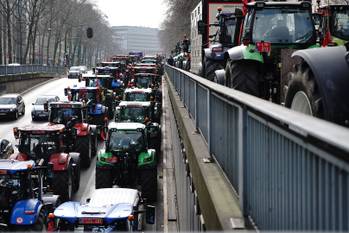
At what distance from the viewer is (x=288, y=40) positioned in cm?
1160

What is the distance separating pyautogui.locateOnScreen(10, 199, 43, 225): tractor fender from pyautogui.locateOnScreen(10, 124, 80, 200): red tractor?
3857 millimetres

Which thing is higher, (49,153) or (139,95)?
(139,95)

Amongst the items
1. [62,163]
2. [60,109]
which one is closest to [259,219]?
[62,163]

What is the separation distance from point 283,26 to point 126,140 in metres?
8.29

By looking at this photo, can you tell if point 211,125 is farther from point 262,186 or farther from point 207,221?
point 262,186

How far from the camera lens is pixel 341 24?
43.8 ft

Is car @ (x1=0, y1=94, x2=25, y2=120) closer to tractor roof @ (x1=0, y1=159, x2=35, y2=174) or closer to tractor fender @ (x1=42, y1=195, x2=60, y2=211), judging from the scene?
tractor fender @ (x1=42, y1=195, x2=60, y2=211)

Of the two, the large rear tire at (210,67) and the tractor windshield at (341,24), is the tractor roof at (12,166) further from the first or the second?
the tractor windshield at (341,24)

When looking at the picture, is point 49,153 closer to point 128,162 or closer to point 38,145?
point 38,145

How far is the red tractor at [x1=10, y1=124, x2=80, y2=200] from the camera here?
17.7 metres

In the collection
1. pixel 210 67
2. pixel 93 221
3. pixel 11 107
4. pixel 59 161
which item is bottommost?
pixel 11 107

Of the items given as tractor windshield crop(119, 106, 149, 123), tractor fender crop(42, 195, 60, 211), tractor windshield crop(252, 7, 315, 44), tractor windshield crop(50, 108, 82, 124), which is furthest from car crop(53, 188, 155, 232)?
tractor windshield crop(50, 108, 82, 124)

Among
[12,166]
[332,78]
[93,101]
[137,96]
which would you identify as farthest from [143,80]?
[332,78]

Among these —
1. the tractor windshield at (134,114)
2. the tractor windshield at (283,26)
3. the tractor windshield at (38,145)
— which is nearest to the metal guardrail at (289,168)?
the tractor windshield at (283,26)
